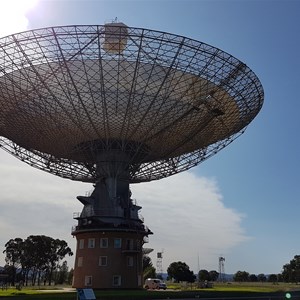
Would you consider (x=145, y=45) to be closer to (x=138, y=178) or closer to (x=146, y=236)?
(x=138, y=178)

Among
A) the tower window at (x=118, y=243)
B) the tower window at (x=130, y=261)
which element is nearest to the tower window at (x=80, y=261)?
the tower window at (x=118, y=243)

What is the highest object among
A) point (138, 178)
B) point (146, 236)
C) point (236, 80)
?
point (236, 80)

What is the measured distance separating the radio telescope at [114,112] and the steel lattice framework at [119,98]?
0.41ft

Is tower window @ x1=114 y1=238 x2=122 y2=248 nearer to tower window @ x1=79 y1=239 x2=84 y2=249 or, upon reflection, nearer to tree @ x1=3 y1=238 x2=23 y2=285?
tower window @ x1=79 y1=239 x2=84 y2=249

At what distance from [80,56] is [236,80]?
17130mm

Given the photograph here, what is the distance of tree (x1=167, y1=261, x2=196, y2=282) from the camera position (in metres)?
128

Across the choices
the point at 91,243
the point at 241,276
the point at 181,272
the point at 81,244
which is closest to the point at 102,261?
the point at 91,243

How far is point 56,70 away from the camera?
45.0 m

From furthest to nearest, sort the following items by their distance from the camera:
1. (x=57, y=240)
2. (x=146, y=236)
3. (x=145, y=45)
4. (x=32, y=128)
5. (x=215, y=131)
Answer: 1. (x=57, y=240)
2. (x=146, y=236)
3. (x=215, y=131)
4. (x=32, y=128)
5. (x=145, y=45)

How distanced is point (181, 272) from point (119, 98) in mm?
89889

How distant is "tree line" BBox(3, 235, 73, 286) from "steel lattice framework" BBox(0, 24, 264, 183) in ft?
250

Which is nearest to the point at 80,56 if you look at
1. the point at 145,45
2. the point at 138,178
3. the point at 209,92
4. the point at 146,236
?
the point at 145,45

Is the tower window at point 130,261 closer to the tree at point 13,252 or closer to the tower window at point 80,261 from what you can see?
the tower window at point 80,261

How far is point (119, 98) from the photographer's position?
49.9 meters
